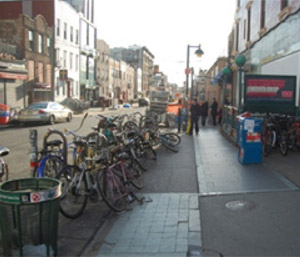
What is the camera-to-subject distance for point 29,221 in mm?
3980

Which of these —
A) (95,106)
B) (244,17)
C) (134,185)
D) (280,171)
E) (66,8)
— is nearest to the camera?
(134,185)

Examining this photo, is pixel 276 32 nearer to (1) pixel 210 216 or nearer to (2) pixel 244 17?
(2) pixel 244 17

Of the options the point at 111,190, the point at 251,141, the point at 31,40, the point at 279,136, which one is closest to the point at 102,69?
the point at 31,40

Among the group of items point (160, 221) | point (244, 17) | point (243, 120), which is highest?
point (244, 17)

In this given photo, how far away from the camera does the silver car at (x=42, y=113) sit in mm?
21219

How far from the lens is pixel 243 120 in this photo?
8.92 meters

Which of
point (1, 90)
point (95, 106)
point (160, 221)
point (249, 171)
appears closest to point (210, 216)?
point (160, 221)

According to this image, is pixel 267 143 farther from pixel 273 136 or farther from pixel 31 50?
pixel 31 50

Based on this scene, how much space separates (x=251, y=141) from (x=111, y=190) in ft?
14.1

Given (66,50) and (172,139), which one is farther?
(66,50)

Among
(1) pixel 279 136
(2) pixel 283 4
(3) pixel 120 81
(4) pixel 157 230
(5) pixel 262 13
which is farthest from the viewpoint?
(3) pixel 120 81

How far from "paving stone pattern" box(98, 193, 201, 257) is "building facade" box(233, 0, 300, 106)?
7518 mm

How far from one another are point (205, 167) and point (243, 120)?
1439mm

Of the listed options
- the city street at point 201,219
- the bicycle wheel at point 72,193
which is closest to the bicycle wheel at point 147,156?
the city street at point 201,219
